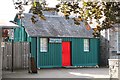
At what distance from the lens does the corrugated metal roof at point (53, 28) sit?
2462cm

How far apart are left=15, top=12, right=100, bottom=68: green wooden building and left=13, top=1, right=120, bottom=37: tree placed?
58.8 ft

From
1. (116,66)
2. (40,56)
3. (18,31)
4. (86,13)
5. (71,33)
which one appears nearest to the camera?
(86,13)

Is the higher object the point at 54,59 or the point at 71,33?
the point at 71,33

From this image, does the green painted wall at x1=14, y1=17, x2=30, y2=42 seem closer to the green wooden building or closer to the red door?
the green wooden building

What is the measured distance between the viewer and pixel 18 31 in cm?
Answer: 2820

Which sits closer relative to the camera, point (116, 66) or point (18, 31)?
point (116, 66)

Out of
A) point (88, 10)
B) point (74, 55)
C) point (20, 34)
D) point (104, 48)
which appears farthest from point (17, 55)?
point (88, 10)

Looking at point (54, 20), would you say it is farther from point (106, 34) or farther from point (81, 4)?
point (81, 4)

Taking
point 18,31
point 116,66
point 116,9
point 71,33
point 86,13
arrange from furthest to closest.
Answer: point 18,31 → point 71,33 → point 116,66 → point 86,13 → point 116,9

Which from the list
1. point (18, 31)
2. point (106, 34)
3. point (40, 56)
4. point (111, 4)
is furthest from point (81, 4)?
point (18, 31)

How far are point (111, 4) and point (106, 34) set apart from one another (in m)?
20.9

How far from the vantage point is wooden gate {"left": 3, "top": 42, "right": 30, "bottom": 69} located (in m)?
22.2

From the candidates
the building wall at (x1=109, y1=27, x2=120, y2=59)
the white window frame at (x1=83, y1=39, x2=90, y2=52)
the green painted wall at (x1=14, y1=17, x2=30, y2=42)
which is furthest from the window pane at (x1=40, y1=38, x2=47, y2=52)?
the building wall at (x1=109, y1=27, x2=120, y2=59)

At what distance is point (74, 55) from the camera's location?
2564cm
